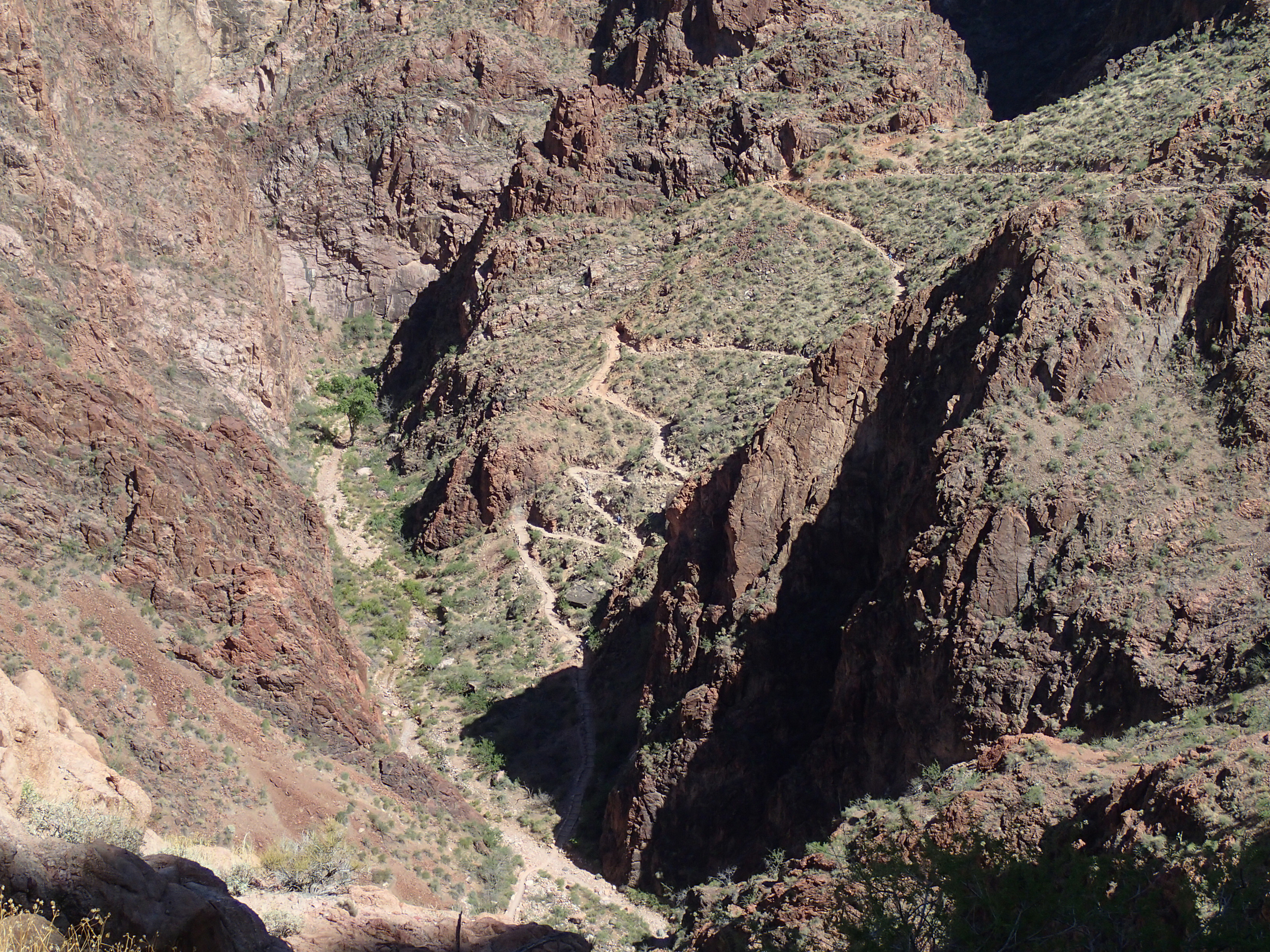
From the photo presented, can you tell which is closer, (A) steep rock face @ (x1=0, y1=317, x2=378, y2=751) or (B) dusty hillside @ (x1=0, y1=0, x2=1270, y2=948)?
(B) dusty hillside @ (x1=0, y1=0, x2=1270, y2=948)

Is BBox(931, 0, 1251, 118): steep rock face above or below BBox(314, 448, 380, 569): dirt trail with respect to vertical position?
above

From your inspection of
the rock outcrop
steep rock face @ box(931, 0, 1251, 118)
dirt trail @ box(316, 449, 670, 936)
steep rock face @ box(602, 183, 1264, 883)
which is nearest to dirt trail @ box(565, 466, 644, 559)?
dirt trail @ box(316, 449, 670, 936)

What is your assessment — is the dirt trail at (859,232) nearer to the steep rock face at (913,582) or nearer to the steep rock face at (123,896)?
the steep rock face at (913,582)

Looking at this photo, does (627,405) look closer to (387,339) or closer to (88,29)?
(387,339)

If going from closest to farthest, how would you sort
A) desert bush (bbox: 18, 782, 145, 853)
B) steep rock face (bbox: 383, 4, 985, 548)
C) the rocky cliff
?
desert bush (bbox: 18, 782, 145, 853) < the rocky cliff < steep rock face (bbox: 383, 4, 985, 548)

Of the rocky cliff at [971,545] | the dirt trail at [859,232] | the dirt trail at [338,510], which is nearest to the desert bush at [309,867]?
the rocky cliff at [971,545]

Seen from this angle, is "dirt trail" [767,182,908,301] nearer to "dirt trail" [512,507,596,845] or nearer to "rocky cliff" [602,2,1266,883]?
"dirt trail" [512,507,596,845]
